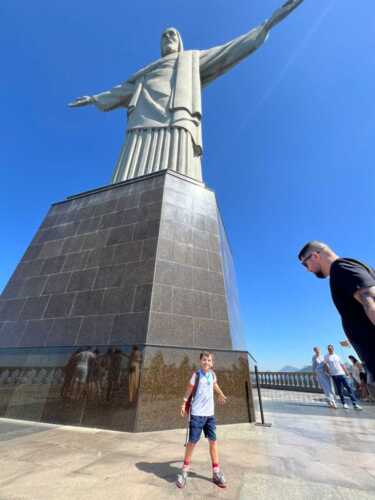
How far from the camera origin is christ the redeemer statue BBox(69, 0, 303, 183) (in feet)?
36.6

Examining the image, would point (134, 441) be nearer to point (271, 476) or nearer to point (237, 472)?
point (237, 472)

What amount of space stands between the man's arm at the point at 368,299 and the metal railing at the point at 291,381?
1419 cm

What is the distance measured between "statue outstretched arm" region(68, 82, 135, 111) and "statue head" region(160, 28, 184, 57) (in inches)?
139

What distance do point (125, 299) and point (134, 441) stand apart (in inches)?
123

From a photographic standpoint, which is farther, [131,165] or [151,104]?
[151,104]

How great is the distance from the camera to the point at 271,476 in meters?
2.84

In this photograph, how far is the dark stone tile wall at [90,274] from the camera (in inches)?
249

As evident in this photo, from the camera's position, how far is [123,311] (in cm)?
632

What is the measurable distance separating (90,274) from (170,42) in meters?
16.1

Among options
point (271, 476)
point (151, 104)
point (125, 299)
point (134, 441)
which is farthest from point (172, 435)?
point (151, 104)

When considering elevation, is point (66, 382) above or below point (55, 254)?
below

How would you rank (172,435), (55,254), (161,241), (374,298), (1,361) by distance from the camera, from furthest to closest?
(55,254) → (161,241) → (1,361) → (172,435) → (374,298)

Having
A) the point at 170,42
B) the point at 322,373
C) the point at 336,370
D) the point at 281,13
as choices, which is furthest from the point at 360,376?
the point at 170,42

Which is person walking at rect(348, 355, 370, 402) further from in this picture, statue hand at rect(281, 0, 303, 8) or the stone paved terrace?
statue hand at rect(281, 0, 303, 8)
